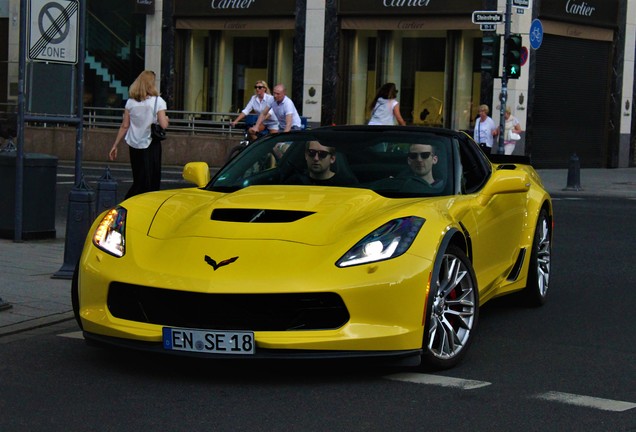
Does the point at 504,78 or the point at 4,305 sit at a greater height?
the point at 504,78

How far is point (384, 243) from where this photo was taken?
20.3 feet

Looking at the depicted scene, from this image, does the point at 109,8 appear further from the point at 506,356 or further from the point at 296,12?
the point at 506,356

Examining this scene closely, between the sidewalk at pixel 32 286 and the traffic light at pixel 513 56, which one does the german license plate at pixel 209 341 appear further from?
the traffic light at pixel 513 56

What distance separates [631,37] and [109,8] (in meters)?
14.5

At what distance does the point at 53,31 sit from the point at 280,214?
6215 mm

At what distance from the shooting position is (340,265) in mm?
6020

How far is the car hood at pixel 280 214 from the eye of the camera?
6.27m

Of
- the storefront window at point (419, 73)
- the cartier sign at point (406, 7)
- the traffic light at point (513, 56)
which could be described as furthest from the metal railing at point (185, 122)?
the traffic light at point (513, 56)

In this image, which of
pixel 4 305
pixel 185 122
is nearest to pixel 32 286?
pixel 4 305

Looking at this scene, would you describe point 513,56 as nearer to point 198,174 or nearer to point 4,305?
point 198,174

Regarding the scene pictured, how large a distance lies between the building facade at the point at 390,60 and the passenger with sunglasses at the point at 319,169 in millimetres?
23791

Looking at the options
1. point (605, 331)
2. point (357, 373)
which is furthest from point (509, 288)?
point (357, 373)

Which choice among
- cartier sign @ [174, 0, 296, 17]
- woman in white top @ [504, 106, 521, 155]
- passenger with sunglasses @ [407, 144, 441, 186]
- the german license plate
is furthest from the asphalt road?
cartier sign @ [174, 0, 296, 17]

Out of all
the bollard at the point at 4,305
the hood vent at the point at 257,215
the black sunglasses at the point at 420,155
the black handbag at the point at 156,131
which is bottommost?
the bollard at the point at 4,305
